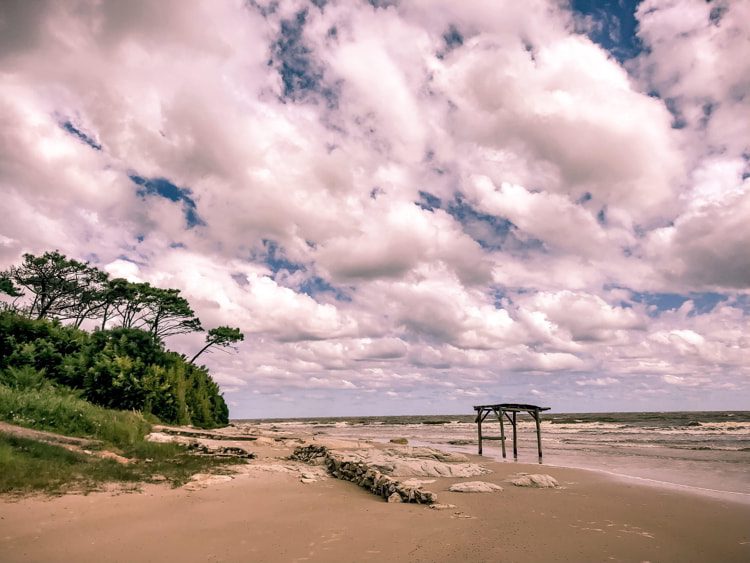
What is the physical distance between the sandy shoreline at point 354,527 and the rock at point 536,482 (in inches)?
66.1

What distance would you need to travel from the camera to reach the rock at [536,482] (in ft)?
46.7

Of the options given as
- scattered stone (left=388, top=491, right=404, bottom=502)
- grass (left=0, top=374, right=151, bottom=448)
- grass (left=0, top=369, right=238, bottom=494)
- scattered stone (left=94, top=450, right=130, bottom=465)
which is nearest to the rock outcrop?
scattered stone (left=388, top=491, right=404, bottom=502)

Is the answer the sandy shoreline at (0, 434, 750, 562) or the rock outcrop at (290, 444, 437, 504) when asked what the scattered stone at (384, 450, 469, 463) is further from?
the sandy shoreline at (0, 434, 750, 562)

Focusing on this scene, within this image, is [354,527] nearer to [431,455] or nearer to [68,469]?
[68,469]

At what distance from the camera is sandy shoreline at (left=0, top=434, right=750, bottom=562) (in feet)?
24.0

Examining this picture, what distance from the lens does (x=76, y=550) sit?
7086 mm

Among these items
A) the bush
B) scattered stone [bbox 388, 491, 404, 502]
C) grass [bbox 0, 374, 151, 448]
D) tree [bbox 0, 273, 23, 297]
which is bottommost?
scattered stone [bbox 388, 491, 404, 502]

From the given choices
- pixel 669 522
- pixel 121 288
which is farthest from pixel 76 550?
pixel 121 288

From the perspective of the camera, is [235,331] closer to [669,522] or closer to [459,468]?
[459,468]

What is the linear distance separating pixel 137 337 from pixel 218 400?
38.1 ft

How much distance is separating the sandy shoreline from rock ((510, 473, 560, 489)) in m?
1.68

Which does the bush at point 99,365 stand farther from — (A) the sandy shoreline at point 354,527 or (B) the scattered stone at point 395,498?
(B) the scattered stone at point 395,498

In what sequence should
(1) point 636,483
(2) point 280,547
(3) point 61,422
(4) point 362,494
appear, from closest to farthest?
(2) point 280,547
(4) point 362,494
(1) point 636,483
(3) point 61,422

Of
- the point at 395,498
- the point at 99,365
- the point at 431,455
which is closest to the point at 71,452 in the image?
the point at 395,498
